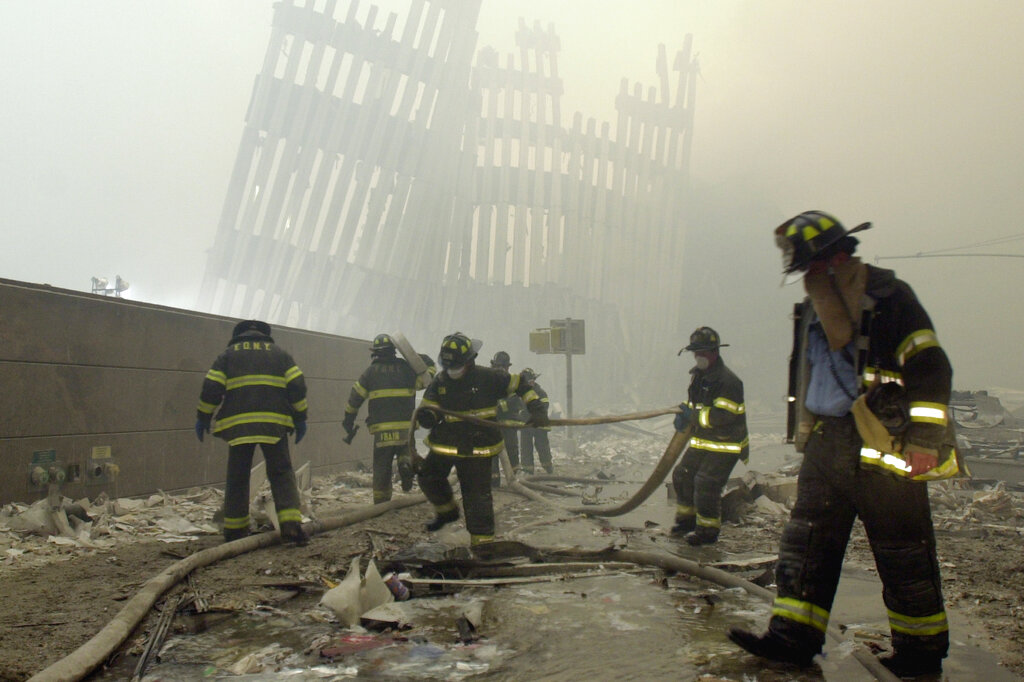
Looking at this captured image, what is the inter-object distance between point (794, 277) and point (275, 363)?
392 cm

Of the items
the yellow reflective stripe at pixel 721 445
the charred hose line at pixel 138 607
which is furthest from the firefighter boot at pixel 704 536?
the charred hose line at pixel 138 607

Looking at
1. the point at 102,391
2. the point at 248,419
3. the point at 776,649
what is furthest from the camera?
the point at 102,391

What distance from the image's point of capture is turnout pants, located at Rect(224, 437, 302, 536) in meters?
5.23

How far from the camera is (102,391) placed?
6551mm

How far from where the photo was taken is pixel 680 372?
29.7m

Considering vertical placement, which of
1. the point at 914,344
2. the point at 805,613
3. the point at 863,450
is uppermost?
the point at 914,344

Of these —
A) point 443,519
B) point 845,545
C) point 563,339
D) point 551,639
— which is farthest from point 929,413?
point 563,339

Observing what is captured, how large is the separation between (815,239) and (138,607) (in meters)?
3.30

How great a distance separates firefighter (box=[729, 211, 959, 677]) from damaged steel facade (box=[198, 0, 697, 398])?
16.2 m

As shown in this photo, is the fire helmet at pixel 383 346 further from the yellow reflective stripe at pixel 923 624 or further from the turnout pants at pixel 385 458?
the yellow reflective stripe at pixel 923 624

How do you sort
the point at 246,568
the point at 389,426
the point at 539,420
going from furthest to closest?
the point at 389,426 → the point at 539,420 → the point at 246,568

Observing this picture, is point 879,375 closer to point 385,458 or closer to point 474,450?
point 474,450

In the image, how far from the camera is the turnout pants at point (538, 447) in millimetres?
12109

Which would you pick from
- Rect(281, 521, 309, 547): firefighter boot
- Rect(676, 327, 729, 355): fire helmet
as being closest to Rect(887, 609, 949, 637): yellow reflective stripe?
Rect(676, 327, 729, 355): fire helmet
